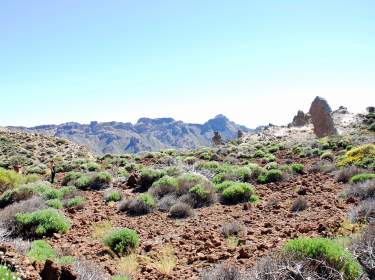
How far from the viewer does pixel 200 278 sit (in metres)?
6.76

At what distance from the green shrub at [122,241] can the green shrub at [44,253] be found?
1.18 metres

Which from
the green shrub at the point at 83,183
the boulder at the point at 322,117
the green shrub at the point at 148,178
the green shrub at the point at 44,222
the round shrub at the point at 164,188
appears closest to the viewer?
the green shrub at the point at 44,222

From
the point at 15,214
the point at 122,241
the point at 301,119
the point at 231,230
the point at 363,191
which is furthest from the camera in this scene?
the point at 301,119

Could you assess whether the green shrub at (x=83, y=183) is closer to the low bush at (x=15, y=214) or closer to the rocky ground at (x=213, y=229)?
the rocky ground at (x=213, y=229)

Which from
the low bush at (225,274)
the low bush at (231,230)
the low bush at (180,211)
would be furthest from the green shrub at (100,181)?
the low bush at (225,274)

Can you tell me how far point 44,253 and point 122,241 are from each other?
1642 mm

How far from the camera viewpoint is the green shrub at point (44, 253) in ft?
24.5

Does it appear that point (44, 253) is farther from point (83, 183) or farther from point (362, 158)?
point (362, 158)

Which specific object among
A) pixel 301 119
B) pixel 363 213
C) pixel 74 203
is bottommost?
pixel 74 203

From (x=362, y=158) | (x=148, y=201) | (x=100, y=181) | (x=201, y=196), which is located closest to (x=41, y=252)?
(x=148, y=201)

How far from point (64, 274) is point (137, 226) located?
540 cm

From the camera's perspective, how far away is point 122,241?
359 inches

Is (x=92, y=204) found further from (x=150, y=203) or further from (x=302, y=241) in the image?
(x=302, y=241)

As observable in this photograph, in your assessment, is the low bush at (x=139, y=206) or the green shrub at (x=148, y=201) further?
the green shrub at (x=148, y=201)
